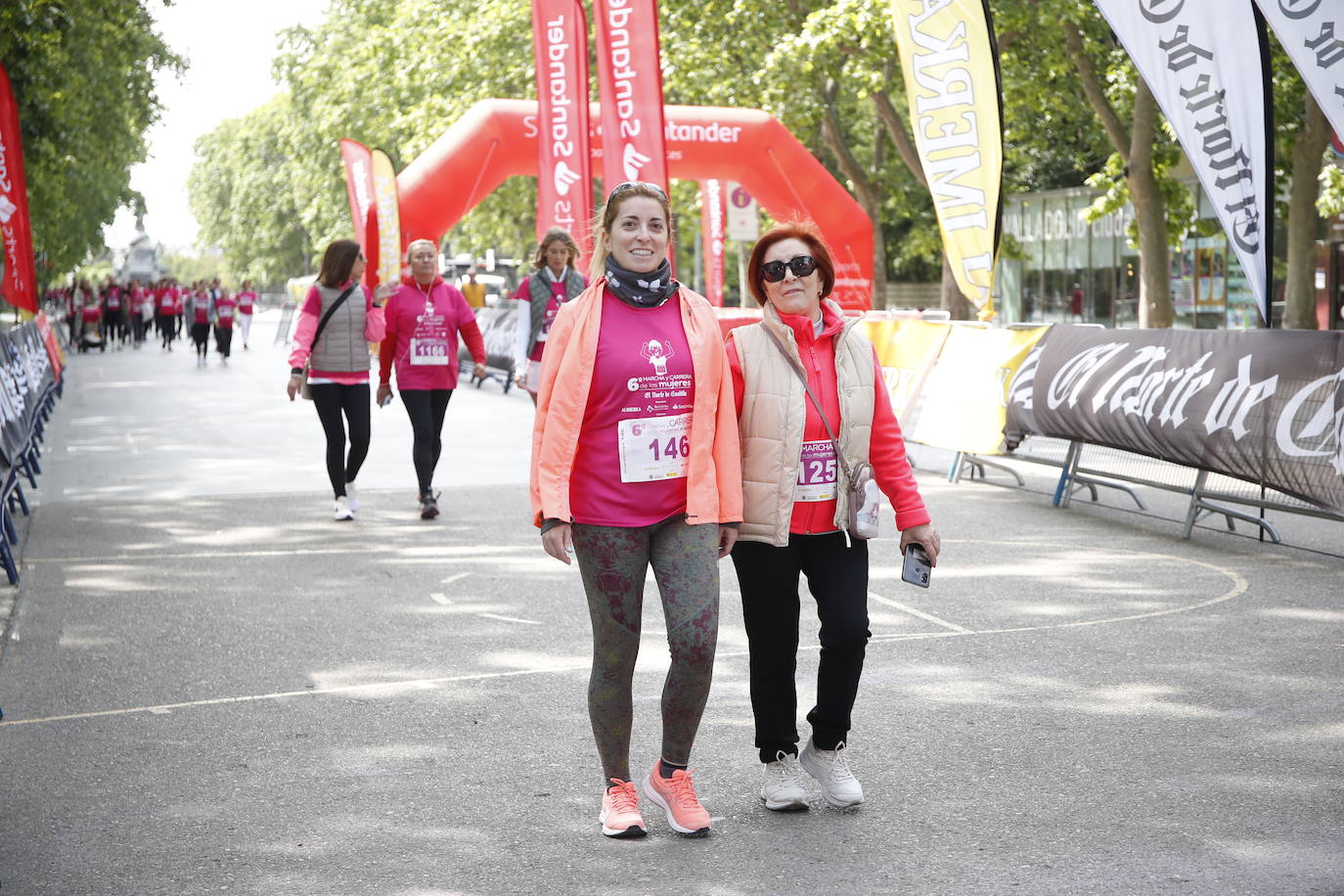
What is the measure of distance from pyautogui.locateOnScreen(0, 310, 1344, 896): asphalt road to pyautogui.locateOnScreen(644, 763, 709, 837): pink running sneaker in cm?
5

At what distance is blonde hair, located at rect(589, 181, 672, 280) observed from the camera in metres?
4.47

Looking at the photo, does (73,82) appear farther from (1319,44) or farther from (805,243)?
(805,243)

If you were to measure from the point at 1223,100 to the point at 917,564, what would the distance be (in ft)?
19.1

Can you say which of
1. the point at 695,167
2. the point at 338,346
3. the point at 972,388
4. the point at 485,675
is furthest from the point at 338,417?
the point at 695,167

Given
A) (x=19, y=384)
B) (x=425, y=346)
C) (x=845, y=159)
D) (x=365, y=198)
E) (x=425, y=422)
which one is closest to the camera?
(x=425, y=346)

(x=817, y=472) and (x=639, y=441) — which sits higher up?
(x=639, y=441)

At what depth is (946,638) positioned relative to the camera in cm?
720

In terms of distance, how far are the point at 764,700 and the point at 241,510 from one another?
7691mm

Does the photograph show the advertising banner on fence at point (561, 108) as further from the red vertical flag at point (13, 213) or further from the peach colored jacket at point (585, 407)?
the peach colored jacket at point (585, 407)

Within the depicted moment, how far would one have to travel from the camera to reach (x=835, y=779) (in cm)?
477

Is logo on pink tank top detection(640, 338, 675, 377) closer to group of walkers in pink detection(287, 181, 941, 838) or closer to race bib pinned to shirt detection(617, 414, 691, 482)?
group of walkers in pink detection(287, 181, 941, 838)

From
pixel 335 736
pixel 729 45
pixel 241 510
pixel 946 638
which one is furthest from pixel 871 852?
pixel 729 45

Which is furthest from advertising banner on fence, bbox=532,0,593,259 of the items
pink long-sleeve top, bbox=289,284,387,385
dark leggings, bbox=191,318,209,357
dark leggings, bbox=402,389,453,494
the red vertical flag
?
dark leggings, bbox=191,318,209,357

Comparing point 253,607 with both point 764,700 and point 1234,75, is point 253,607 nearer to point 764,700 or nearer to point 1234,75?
point 764,700
